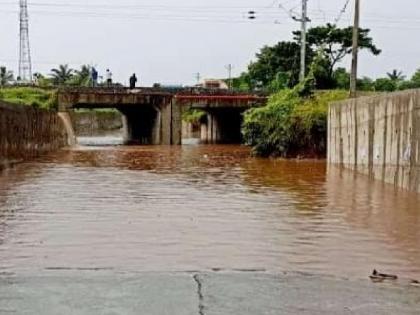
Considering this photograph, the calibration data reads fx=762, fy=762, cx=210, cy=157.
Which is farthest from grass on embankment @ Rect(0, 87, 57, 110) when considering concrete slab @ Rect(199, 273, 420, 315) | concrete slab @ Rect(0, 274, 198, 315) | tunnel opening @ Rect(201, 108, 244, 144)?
concrete slab @ Rect(199, 273, 420, 315)

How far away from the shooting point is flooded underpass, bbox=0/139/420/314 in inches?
322

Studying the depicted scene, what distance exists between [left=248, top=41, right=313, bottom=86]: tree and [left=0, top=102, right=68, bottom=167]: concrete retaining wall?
2879 centimetres

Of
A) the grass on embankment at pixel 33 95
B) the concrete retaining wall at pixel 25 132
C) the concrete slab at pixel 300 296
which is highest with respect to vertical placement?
the grass on embankment at pixel 33 95

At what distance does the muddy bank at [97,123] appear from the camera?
88.4m

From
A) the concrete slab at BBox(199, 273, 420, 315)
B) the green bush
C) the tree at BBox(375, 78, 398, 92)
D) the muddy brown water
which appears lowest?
the muddy brown water

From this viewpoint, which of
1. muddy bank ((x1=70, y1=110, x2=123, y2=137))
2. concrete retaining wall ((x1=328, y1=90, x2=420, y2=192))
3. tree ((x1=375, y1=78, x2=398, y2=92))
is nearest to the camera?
concrete retaining wall ((x1=328, y1=90, x2=420, y2=192))

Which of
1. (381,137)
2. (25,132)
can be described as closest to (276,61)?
(25,132)

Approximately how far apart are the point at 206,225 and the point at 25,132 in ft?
65.5

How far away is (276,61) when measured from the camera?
6994 cm

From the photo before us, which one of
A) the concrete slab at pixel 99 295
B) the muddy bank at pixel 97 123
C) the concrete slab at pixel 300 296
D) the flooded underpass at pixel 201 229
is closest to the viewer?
the concrete slab at pixel 99 295

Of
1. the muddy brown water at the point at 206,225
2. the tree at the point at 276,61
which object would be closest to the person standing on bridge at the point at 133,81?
the tree at the point at 276,61

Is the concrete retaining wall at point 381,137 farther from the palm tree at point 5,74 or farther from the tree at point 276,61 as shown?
the palm tree at point 5,74

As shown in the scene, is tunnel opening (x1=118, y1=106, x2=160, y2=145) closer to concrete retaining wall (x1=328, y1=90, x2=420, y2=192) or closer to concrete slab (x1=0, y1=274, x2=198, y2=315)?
concrete retaining wall (x1=328, y1=90, x2=420, y2=192)

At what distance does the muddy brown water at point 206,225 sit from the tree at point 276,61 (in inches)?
1808
